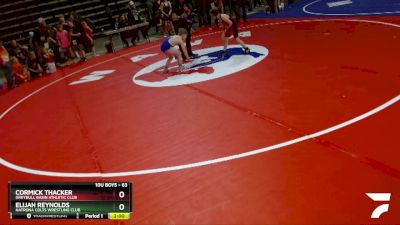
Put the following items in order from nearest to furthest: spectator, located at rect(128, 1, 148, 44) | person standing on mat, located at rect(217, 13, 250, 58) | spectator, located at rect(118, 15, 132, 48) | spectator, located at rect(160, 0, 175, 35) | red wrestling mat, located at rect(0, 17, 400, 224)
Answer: red wrestling mat, located at rect(0, 17, 400, 224) < person standing on mat, located at rect(217, 13, 250, 58) < spectator, located at rect(160, 0, 175, 35) < spectator, located at rect(118, 15, 132, 48) < spectator, located at rect(128, 1, 148, 44)

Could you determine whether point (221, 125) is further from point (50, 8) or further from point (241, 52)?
point (50, 8)

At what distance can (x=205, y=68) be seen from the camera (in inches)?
382

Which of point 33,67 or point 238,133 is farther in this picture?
point 33,67

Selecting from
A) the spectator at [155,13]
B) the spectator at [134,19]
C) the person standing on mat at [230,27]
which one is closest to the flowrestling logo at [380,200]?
the person standing on mat at [230,27]

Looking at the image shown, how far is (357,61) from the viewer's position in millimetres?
7988

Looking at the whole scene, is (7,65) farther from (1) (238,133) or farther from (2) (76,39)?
(1) (238,133)

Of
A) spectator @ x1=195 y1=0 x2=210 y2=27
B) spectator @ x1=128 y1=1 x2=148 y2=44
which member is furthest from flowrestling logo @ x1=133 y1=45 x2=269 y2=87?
spectator @ x1=195 y1=0 x2=210 y2=27

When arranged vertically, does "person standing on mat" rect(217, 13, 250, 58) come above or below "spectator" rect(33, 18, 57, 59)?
below

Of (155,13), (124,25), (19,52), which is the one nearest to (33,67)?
(19,52)

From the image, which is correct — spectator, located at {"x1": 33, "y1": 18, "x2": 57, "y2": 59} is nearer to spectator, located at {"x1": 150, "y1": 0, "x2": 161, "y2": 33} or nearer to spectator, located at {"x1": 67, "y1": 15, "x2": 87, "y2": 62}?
spectator, located at {"x1": 67, "y1": 15, "x2": 87, "y2": 62}

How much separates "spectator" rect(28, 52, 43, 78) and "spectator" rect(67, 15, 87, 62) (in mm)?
1620
